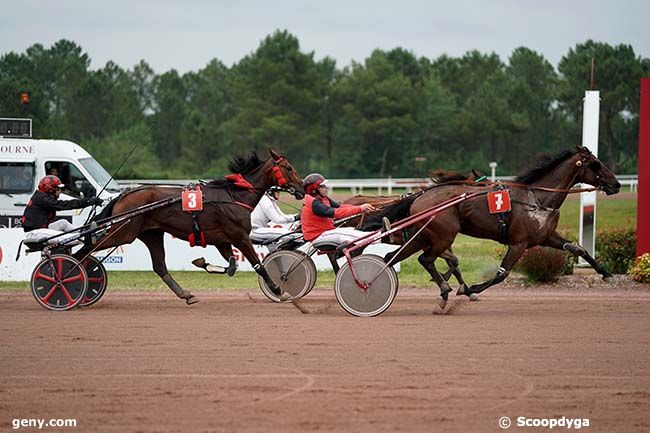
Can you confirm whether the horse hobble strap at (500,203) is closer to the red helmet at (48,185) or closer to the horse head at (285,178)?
the horse head at (285,178)

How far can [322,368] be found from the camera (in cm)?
842

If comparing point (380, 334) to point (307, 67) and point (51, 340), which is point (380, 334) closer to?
point (51, 340)

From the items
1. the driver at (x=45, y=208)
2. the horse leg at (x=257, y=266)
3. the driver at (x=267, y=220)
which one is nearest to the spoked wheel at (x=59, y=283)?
the driver at (x=45, y=208)

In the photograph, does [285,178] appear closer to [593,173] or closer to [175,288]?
[175,288]

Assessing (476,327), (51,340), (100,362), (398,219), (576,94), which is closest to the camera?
(100,362)

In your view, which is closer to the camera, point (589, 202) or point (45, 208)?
point (45, 208)

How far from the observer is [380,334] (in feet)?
33.1

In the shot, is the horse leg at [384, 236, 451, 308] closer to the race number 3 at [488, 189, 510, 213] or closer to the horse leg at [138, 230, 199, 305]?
the race number 3 at [488, 189, 510, 213]

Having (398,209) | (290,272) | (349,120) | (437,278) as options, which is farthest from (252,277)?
(349,120)

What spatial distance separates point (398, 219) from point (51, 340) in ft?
15.0

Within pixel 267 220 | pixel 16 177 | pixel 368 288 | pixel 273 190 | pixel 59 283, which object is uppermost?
pixel 16 177

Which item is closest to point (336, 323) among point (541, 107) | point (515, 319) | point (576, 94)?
point (515, 319)

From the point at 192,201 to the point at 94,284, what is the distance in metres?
1.54

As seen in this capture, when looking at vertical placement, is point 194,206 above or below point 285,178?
below
